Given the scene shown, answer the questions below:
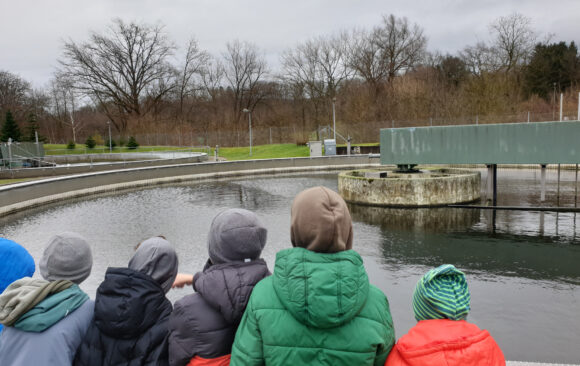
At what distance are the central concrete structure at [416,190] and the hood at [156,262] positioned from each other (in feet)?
41.8

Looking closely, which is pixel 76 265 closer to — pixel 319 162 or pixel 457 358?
pixel 457 358

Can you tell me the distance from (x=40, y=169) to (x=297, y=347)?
99.6 ft

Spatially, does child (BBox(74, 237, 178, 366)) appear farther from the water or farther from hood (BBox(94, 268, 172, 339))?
the water

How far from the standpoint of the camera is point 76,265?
2.85 meters

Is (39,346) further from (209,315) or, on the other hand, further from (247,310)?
(247,310)

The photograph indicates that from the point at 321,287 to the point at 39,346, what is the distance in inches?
62.7

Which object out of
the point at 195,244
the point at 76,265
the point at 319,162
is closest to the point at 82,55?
the point at 319,162

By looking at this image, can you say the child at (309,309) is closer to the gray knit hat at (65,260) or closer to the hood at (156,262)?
the hood at (156,262)

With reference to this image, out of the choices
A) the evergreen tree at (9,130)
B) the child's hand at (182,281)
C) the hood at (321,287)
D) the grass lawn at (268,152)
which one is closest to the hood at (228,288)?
the hood at (321,287)

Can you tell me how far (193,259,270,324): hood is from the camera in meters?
2.39

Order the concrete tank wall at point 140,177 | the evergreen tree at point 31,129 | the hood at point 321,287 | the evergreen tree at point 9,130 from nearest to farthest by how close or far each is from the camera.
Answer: the hood at point 321,287 → the concrete tank wall at point 140,177 → the evergreen tree at point 9,130 → the evergreen tree at point 31,129

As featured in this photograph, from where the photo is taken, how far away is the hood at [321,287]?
1.98 metres

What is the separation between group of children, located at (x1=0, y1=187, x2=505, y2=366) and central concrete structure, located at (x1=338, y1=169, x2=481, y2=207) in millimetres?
12684

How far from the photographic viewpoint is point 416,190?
47.9 feet
